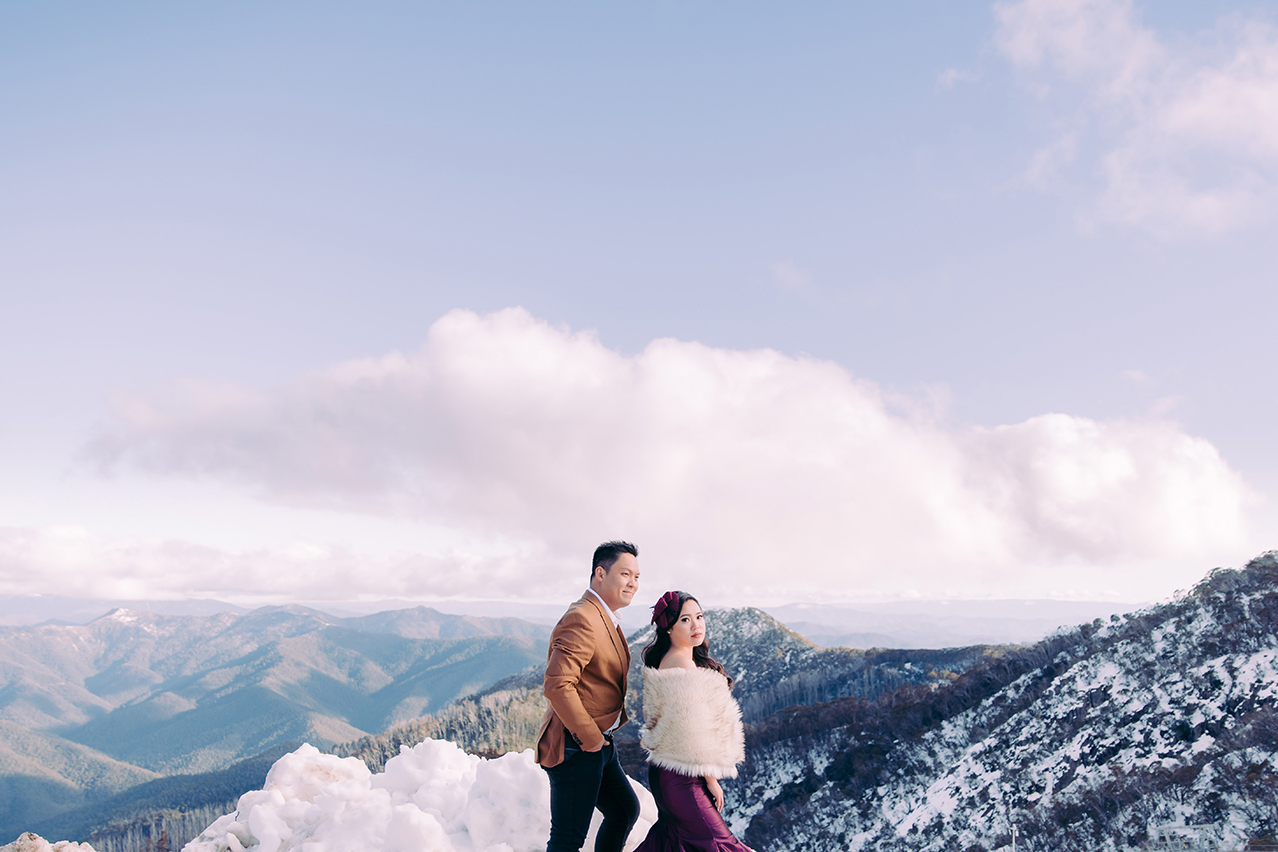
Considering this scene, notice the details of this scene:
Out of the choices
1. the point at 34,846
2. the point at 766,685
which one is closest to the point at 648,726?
the point at 34,846

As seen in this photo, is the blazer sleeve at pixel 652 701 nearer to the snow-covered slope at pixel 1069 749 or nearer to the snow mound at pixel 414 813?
the snow mound at pixel 414 813

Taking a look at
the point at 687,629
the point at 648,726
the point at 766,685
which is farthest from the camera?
the point at 766,685

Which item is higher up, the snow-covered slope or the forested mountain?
the snow-covered slope

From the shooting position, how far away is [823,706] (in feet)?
330

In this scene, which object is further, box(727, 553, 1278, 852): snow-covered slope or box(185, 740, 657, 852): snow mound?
box(727, 553, 1278, 852): snow-covered slope

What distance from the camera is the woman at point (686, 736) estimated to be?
6.59 metres

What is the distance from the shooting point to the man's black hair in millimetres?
6457

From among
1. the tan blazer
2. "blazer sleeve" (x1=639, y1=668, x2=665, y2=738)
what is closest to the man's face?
the tan blazer

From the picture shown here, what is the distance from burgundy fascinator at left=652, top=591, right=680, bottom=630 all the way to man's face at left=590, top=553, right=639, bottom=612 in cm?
53

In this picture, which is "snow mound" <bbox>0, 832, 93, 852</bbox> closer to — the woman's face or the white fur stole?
the white fur stole

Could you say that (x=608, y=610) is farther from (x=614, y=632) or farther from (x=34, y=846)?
(x=34, y=846)

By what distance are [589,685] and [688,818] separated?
1679 millimetres

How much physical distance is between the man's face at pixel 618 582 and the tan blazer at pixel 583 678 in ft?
0.37

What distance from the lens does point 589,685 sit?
247 inches
